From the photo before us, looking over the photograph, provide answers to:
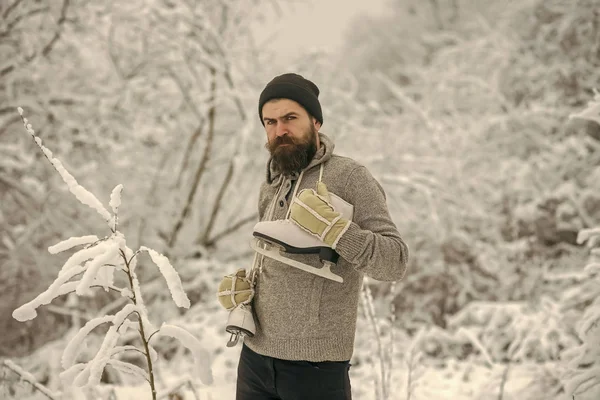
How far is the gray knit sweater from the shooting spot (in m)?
1.28

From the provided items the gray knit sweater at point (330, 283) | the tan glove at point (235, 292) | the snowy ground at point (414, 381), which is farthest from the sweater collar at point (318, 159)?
the snowy ground at point (414, 381)

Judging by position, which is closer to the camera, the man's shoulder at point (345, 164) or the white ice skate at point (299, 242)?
the white ice skate at point (299, 242)

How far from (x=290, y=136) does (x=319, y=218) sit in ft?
1.18

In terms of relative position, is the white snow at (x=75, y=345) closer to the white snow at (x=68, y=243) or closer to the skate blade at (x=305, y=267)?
the white snow at (x=68, y=243)

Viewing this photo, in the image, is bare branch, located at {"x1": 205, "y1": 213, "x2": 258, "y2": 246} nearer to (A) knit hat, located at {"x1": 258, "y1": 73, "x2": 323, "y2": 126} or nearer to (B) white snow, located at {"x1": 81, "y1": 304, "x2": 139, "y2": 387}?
(A) knit hat, located at {"x1": 258, "y1": 73, "x2": 323, "y2": 126}

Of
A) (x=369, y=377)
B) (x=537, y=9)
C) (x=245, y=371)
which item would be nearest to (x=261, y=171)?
(x=369, y=377)

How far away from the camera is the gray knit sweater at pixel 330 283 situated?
1276mm

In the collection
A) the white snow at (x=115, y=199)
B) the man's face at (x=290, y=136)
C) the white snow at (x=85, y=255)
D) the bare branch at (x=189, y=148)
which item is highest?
the bare branch at (x=189, y=148)

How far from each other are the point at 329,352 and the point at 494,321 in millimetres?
3298

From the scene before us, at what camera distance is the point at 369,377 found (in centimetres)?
323

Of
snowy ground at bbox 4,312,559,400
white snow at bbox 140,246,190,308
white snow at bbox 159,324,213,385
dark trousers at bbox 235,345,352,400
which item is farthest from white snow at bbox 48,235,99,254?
snowy ground at bbox 4,312,559,400

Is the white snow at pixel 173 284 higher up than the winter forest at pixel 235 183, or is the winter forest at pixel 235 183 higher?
the winter forest at pixel 235 183

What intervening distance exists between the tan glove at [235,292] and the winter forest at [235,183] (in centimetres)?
158

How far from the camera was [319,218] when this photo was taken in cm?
124
